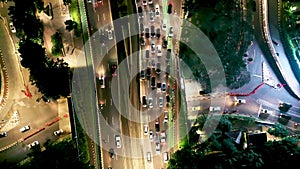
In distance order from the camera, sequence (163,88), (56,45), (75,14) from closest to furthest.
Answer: (56,45) → (163,88) → (75,14)

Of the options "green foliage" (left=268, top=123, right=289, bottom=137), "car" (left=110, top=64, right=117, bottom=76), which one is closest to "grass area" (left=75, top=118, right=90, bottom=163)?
"car" (left=110, top=64, right=117, bottom=76)

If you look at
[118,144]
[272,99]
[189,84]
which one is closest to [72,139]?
[118,144]

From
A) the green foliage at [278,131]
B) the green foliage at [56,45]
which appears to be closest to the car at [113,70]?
the green foliage at [56,45]

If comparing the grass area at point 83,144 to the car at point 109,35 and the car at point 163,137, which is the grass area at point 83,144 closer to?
the car at point 163,137

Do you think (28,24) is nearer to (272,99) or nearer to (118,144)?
(118,144)

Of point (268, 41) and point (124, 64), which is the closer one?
point (124, 64)

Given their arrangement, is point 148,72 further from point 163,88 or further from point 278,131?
point 278,131

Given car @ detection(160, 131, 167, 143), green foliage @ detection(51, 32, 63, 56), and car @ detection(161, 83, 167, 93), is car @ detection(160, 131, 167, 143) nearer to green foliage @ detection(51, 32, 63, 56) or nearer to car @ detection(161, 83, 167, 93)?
car @ detection(161, 83, 167, 93)

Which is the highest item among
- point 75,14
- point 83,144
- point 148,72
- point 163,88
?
point 75,14

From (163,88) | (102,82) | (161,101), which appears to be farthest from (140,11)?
(161,101)
